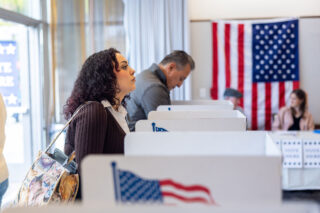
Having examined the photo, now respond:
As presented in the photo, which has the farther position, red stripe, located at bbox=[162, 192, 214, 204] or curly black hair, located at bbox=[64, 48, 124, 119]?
curly black hair, located at bbox=[64, 48, 124, 119]

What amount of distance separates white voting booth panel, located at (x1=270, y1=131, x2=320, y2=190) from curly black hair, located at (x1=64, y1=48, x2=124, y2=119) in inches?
104

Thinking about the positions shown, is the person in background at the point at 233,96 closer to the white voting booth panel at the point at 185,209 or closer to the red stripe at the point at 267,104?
the red stripe at the point at 267,104

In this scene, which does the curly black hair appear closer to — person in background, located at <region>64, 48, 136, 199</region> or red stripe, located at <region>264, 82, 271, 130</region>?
person in background, located at <region>64, 48, 136, 199</region>

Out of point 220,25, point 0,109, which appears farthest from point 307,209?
point 220,25

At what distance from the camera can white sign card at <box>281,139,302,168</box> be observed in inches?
153

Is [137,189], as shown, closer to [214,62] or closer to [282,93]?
[214,62]

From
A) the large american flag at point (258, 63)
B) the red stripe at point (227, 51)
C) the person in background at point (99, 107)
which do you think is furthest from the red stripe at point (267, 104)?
the person in background at point (99, 107)

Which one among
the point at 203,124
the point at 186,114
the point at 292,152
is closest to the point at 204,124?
the point at 203,124

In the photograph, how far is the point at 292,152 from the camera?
3.89m

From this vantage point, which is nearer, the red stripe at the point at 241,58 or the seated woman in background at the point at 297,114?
the seated woman in background at the point at 297,114

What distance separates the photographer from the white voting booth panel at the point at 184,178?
812 mm

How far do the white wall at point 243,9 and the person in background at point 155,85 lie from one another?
2.40m

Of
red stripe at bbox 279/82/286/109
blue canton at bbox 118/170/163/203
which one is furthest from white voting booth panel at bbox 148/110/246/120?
red stripe at bbox 279/82/286/109

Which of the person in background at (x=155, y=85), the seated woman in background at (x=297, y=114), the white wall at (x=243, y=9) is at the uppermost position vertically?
the white wall at (x=243, y=9)
